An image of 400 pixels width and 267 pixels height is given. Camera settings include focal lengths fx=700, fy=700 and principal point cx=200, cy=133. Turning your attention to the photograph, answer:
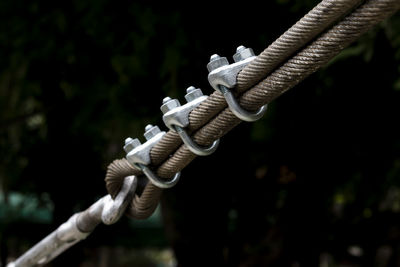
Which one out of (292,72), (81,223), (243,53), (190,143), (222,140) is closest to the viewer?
(292,72)

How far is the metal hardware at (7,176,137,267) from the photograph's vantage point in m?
1.93

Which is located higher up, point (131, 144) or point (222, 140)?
point (131, 144)

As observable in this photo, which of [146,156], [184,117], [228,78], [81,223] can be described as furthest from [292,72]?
[81,223]

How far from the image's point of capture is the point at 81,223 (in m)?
2.20

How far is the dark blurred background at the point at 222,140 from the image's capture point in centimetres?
534

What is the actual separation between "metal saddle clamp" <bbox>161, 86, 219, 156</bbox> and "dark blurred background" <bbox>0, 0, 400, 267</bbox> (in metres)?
3.07

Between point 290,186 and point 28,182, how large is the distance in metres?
3.06

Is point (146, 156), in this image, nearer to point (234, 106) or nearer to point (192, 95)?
point (192, 95)

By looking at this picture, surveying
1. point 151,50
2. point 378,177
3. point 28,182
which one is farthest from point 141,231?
point 151,50

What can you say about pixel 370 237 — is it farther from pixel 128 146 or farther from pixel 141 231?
pixel 128 146

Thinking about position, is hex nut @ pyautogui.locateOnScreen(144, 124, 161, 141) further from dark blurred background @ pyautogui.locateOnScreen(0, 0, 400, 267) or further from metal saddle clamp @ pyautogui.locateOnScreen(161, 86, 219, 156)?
dark blurred background @ pyautogui.locateOnScreen(0, 0, 400, 267)

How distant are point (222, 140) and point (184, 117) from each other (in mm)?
4276

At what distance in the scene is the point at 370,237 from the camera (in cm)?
741

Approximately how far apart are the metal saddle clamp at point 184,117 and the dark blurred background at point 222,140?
3067mm
